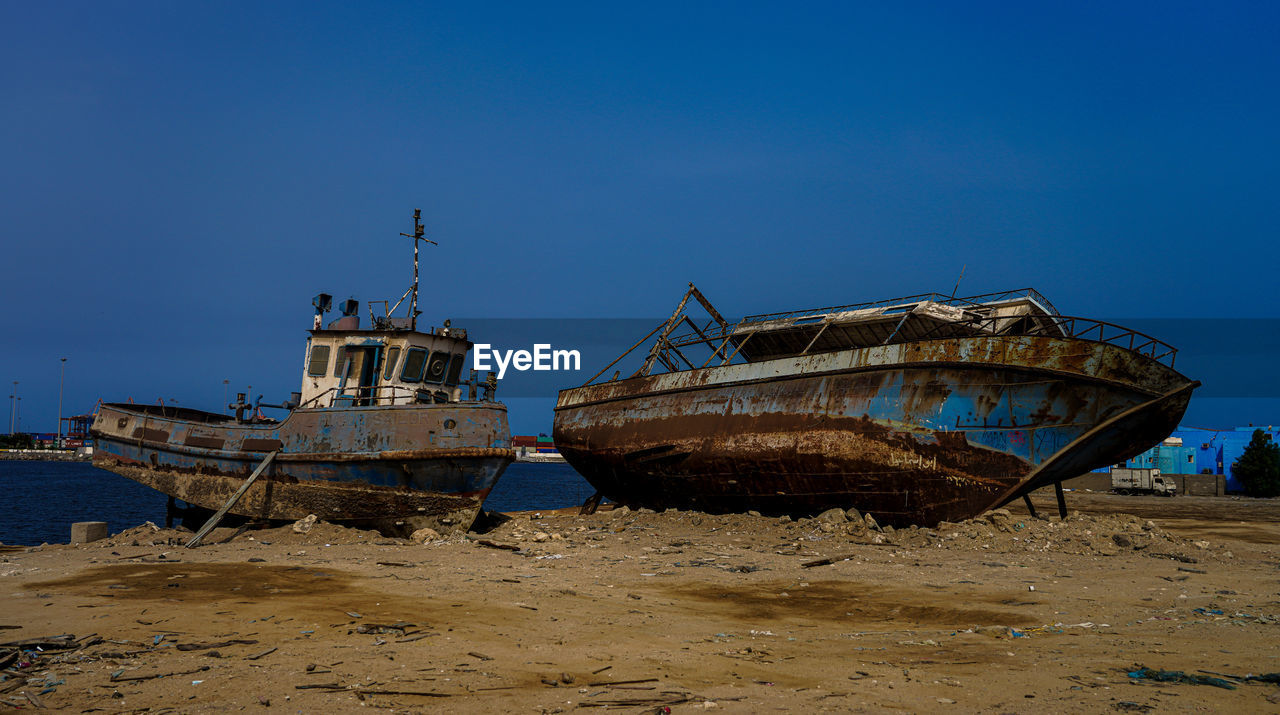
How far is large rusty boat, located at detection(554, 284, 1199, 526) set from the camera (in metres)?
13.1

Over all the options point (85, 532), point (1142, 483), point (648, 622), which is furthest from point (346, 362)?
point (1142, 483)

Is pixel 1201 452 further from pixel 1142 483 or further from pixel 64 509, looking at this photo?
pixel 64 509

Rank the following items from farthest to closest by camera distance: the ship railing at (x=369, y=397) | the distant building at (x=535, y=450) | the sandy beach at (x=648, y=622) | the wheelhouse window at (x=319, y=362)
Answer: the distant building at (x=535, y=450)
the wheelhouse window at (x=319, y=362)
the ship railing at (x=369, y=397)
the sandy beach at (x=648, y=622)

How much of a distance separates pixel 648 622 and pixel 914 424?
26.6 feet

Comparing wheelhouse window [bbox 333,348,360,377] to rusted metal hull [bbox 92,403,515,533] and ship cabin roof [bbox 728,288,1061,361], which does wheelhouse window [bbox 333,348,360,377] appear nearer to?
rusted metal hull [bbox 92,403,515,533]

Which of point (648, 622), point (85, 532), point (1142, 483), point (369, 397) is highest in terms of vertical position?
point (369, 397)

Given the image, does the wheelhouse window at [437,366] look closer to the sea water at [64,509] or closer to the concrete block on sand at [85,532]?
the concrete block on sand at [85,532]

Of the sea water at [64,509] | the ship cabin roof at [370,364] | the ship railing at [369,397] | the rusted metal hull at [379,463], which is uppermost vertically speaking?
the ship cabin roof at [370,364]

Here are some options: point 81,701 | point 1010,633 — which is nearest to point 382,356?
point 81,701

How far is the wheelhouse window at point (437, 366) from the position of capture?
16359 millimetres

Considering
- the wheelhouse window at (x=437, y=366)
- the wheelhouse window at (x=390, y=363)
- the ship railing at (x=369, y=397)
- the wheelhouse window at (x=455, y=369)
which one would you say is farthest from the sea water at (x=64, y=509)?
the wheelhouse window at (x=455, y=369)

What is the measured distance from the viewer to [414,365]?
52.7ft

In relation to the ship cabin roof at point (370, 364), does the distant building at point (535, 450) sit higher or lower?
lower

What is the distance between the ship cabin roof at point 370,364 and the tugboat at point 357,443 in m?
0.02
